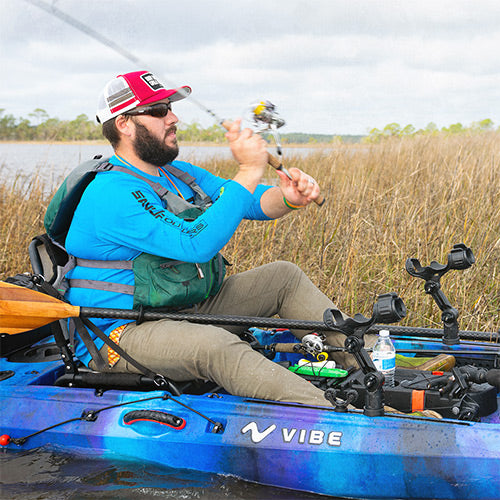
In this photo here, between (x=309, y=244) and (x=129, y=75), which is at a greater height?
(x=129, y=75)

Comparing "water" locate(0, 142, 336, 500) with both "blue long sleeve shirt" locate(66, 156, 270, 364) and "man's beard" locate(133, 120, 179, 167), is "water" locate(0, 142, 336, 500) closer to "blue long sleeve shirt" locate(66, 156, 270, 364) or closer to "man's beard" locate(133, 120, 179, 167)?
"blue long sleeve shirt" locate(66, 156, 270, 364)

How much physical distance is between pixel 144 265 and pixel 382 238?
278 centimetres

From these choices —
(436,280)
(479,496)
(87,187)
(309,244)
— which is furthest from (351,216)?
(479,496)

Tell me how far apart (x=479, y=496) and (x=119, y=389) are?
1821 millimetres

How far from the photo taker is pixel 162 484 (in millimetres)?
3133

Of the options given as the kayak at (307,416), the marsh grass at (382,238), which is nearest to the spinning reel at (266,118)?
the kayak at (307,416)

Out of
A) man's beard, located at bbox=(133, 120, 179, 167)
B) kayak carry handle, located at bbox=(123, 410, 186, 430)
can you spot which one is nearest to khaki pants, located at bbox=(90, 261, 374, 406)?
kayak carry handle, located at bbox=(123, 410, 186, 430)

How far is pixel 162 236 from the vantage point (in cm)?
322

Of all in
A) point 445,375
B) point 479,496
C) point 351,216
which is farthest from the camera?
point 351,216

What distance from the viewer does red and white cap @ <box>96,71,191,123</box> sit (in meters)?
3.55

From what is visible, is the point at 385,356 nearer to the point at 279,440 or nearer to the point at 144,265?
the point at 279,440

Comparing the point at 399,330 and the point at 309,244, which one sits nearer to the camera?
the point at 399,330

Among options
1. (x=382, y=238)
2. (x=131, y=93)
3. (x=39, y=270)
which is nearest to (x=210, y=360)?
(x=39, y=270)

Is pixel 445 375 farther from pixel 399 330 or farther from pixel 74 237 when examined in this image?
pixel 74 237
